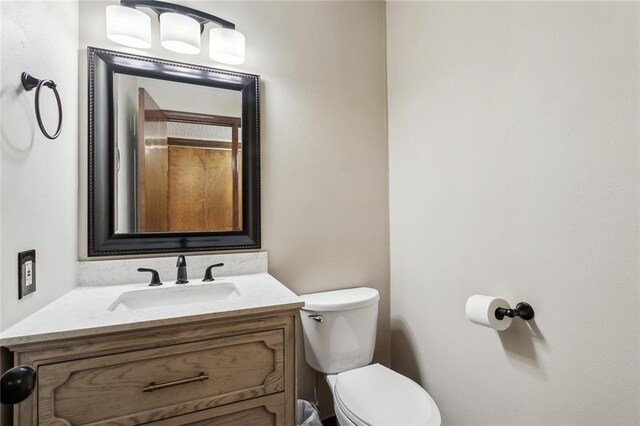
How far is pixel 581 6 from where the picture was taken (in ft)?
3.14

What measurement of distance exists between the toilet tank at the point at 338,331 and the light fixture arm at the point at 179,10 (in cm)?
137

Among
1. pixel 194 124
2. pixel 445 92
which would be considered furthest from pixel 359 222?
pixel 194 124

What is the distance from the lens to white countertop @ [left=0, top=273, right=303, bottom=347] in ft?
2.54

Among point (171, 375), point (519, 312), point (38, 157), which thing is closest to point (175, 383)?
point (171, 375)

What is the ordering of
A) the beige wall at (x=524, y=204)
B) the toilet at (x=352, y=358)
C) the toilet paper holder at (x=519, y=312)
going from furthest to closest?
the toilet at (x=352, y=358) < the toilet paper holder at (x=519, y=312) < the beige wall at (x=524, y=204)

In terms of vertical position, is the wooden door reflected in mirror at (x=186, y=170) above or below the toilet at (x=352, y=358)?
above

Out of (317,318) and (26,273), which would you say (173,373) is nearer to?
(26,273)

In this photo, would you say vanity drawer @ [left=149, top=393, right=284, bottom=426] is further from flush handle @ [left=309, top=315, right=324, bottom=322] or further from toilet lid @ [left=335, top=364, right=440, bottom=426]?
flush handle @ [left=309, top=315, right=324, bottom=322]

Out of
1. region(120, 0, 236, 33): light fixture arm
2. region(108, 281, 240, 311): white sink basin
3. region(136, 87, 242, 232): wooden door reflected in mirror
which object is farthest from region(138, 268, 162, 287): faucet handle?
region(120, 0, 236, 33): light fixture arm

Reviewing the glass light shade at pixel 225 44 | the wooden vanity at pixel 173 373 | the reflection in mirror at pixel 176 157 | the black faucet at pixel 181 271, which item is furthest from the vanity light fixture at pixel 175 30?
the wooden vanity at pixel 173 373

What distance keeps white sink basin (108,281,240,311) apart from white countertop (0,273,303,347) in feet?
0.13

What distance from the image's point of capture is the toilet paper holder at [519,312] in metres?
1.10

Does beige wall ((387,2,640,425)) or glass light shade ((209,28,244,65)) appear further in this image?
glass light shade ((209,28,244,65))

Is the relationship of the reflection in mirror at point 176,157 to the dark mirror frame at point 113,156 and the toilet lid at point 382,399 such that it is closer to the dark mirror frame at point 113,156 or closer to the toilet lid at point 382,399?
the dark mirror frame at point 113,156
